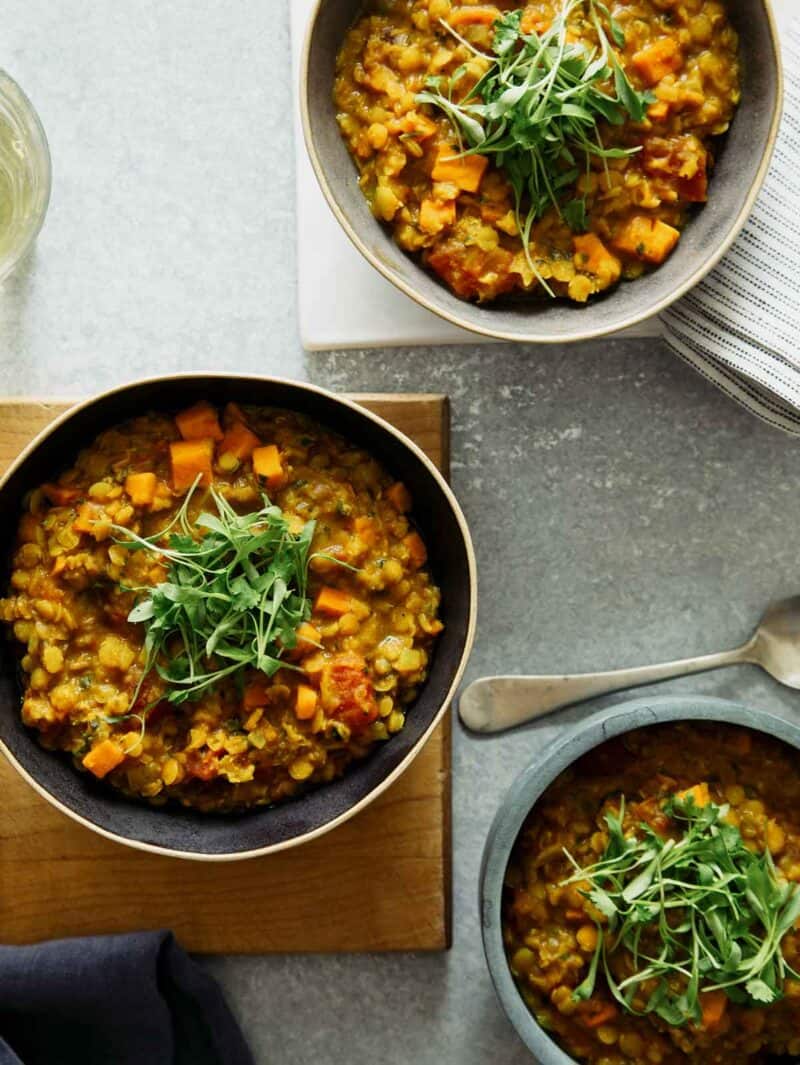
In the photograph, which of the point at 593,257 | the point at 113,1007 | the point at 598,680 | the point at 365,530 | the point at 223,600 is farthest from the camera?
the point at 598,680

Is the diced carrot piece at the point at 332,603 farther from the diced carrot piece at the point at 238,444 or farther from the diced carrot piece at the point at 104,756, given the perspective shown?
the diced carrot piece at the point at 104,756

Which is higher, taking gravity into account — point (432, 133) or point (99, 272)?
point (432, 133)

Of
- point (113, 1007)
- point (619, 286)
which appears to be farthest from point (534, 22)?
point (113, 1007)

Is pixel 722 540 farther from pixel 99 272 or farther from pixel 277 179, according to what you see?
pixel 99 272

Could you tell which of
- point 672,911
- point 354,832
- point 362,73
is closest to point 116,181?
point 362,73

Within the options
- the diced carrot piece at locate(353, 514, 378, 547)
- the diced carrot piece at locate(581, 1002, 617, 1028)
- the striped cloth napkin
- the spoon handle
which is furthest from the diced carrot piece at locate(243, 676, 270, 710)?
the striped cloth napkin

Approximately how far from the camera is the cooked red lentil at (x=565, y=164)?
7.22 ft

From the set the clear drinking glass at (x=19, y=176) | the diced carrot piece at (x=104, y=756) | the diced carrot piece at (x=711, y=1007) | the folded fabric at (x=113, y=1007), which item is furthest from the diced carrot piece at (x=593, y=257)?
the folded fabric at (x=113, y=1007)

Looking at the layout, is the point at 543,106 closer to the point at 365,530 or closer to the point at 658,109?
the point at 658,109

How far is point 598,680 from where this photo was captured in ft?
8.20

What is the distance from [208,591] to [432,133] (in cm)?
86

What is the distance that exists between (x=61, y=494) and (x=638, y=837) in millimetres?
1127

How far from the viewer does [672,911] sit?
2156mm

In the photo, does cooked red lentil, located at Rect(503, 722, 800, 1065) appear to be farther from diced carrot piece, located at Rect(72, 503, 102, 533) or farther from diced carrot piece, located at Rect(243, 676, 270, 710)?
diced carrot piece, located at Rect(72, 503, 102, 533)
